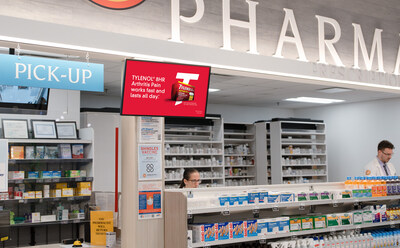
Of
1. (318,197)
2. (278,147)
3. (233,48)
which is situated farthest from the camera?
(278,147)

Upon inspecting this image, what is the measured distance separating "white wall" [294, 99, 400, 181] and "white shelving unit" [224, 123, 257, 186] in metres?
2.51

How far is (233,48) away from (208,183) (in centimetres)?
628

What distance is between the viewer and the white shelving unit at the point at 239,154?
12.0 meters

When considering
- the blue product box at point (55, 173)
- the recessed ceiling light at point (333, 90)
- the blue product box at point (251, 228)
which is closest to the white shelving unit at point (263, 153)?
the recessed ceiling light at point (333, 90)

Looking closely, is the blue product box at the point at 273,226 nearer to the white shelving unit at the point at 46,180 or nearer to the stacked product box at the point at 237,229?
the stacked product box at the point at 237,229

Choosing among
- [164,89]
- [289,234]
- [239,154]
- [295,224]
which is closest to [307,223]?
[295,224]

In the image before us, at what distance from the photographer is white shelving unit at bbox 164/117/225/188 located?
10570 mm

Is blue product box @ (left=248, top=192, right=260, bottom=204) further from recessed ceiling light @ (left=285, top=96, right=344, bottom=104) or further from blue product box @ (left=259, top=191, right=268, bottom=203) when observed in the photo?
recessed ceiling light @ (left=285, top=96, right=344, bottom=104)

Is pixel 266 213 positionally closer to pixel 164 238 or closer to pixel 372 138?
pixel 164 238

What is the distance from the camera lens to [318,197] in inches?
199

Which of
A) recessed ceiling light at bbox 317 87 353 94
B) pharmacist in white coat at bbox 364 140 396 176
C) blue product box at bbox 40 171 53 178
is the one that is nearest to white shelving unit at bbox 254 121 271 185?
recessed ceiling light at bbox 317 87 353 94

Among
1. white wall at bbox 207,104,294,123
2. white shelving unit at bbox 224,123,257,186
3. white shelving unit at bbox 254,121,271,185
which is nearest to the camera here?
white shelving unit at bbox 224,123,257,186

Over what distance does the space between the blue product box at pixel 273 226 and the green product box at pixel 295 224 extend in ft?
0.68

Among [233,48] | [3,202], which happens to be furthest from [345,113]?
[3,202]
